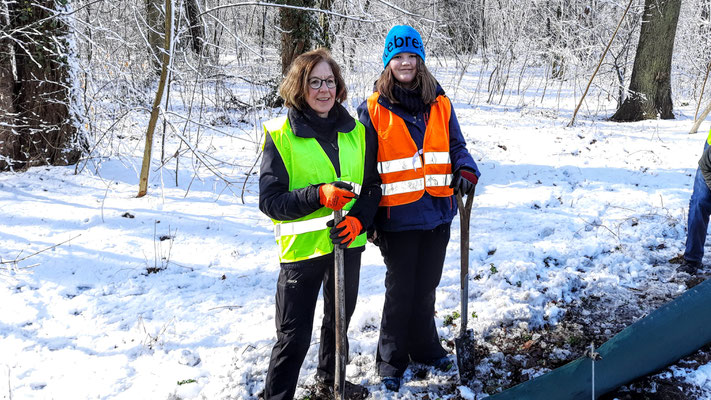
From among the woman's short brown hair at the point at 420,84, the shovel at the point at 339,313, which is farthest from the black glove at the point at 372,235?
the woman's short brown hair at the point at 420,84

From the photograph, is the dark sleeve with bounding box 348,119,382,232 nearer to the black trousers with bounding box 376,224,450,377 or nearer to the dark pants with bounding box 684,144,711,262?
the black trousers with bounding box 376,224,450,377

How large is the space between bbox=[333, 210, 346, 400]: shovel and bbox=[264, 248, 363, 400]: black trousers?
0.34ft

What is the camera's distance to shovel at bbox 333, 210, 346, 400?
2414 millimetres

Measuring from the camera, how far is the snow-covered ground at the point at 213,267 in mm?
3086

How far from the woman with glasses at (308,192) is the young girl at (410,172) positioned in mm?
153

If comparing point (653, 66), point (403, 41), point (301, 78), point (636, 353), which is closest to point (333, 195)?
point (301, 78)

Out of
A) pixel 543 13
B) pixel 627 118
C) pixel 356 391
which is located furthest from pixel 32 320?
pixel 543 13

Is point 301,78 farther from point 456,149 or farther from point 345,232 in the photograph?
point 456,149

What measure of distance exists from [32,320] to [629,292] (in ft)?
15.4

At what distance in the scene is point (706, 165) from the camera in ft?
12.4

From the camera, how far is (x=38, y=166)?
20.0 feet

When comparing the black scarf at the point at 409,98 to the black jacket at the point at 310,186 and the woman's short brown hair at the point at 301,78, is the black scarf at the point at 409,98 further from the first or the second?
the woman's short brown hair at the point at 301,78

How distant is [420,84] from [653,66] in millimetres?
9561

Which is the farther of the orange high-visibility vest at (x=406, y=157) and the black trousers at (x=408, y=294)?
the black trousers at (x=408, y=294)
